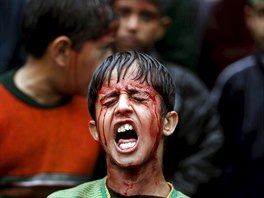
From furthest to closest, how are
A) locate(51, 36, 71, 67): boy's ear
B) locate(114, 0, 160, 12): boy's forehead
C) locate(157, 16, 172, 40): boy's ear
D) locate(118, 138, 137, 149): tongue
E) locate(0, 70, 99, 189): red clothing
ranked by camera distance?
1. locate(157, 16, 172, 40): boy's ear
2. locate(114, 0, 160, 12): boy's forehead
3. locate(51, 36, 71, 67): boy's ear
4. locate(0, 70, 99, 189): red clothing
5. locate(118, 138, 137, 149): tongue

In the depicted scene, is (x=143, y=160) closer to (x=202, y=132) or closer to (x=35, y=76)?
(x=35, y=76)

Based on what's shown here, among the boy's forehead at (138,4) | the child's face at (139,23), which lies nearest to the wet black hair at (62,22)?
the child's face at (139,23)

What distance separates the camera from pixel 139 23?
5.91 m

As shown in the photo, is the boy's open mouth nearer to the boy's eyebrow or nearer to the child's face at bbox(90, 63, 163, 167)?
the child's face at bbox(90, 63, 163, 167)

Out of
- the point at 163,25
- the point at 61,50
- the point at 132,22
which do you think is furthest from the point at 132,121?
the point at 163,25

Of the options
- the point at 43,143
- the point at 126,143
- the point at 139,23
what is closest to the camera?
Answer: the point at 126,143

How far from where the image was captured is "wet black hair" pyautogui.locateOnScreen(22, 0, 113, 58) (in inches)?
195

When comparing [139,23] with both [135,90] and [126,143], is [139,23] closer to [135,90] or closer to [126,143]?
[135,90]

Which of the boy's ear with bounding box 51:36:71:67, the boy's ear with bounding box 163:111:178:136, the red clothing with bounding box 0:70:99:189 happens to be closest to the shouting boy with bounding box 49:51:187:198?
the boy's ear with bounding box 163:111:178:136

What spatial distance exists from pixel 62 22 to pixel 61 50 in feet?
0.47

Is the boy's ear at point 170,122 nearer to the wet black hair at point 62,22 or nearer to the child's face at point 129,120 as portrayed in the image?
the child's face at point 129,120

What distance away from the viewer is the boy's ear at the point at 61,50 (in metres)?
4.95

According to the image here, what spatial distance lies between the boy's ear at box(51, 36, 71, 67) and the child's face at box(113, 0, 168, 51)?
80 centimetres

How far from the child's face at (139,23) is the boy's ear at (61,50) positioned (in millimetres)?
802
